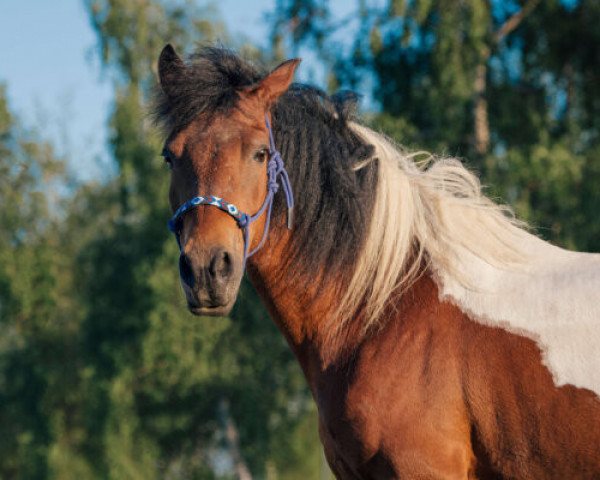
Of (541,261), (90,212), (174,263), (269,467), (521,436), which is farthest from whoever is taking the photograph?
(90,212)

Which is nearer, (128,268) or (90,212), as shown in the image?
(128,268)

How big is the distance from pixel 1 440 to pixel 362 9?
69.9 feet

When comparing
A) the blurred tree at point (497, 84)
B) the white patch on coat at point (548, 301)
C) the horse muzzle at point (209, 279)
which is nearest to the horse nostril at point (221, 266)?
→ the horse muzzle at point (209, 279)

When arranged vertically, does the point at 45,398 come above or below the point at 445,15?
below

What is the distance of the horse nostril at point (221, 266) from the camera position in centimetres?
331

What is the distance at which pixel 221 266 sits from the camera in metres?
3.34

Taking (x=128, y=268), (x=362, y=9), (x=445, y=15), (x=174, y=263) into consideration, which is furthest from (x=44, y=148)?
(x=445, y=15)

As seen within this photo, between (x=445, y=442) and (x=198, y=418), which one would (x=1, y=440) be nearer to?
(x=198, y=418)

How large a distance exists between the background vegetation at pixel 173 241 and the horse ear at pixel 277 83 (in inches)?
400

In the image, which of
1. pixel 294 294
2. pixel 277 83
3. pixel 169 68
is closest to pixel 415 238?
pixel 294 294

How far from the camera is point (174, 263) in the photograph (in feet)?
64.8

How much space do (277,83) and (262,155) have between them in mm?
445

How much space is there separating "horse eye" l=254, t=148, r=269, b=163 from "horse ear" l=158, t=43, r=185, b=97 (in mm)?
730

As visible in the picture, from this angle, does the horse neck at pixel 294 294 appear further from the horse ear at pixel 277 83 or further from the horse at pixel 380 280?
the horse ear at pixel 277 83
